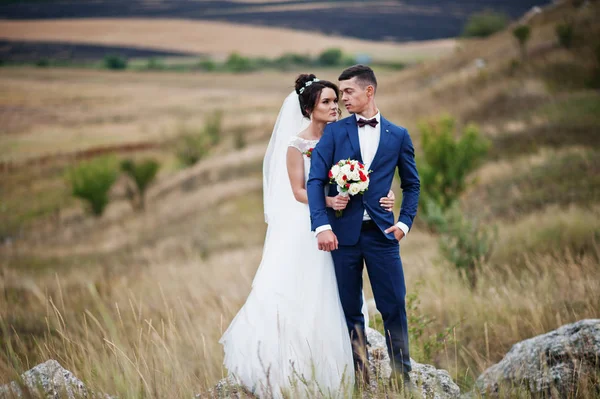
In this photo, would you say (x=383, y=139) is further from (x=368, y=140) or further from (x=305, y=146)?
(x=305, y=146)

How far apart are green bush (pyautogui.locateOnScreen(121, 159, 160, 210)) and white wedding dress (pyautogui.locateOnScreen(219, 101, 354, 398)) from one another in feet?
75.8

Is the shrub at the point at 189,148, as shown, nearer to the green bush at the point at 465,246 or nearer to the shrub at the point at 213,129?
the shrub at the point at 213,129

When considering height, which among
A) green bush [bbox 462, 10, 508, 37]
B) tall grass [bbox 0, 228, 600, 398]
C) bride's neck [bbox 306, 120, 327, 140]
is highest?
green bush [bbox 462, 10, 508, 37]

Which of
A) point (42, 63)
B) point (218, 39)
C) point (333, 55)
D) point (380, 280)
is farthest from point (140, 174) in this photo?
point (333, 55)

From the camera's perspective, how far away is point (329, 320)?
3.57 metres

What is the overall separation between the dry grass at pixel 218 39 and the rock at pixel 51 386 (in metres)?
49.4

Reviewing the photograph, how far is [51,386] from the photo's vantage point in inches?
119

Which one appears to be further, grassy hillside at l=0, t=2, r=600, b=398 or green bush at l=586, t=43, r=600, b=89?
green bush at l=586, t=43, r=600, b=89

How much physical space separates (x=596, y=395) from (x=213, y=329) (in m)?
3.52

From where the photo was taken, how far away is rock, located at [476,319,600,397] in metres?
3.31

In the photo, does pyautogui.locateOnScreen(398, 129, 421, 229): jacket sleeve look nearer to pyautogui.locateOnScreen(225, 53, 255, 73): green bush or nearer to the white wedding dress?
the white wedding dress

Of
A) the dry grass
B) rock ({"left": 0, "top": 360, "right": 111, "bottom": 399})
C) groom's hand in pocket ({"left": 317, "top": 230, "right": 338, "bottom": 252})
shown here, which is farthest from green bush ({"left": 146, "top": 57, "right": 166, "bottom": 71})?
groom's hand in pocket ({"left": 317, "top": 230, "right": 338, "bottom": 252})

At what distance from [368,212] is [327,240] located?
1.13 ft

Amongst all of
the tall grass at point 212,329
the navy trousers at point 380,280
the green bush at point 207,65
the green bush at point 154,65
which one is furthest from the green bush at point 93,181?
the green bush at point 207,65
